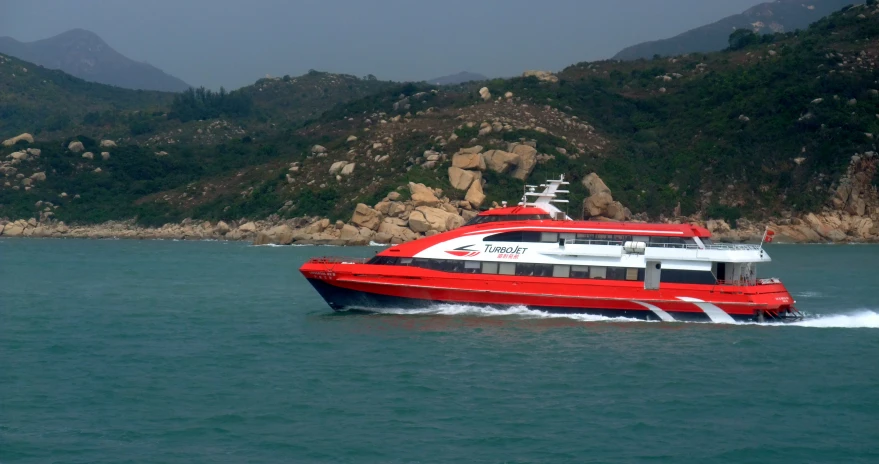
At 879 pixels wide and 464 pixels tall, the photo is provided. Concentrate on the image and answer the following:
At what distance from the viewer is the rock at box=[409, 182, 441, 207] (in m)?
69.5

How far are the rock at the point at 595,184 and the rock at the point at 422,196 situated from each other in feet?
42.4

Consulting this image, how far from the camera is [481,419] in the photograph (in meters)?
18.3

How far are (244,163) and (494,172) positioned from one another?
110 feet

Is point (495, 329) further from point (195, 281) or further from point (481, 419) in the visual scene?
point (195, 281)

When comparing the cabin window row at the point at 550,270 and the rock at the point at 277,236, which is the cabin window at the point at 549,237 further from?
the rock at the point at 277,236

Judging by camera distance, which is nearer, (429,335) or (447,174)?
(429,335)

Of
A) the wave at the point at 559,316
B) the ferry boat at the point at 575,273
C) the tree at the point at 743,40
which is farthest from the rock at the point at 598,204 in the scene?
the tree at the point at 743,40

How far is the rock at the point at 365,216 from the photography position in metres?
69.8

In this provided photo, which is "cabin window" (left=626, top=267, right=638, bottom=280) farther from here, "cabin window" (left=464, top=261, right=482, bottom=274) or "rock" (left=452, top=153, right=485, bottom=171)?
"rock" (left=452, top=153, right=485, bottom=171)

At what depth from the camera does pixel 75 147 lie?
101375mm

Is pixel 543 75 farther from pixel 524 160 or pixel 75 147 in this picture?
pixel 75 147

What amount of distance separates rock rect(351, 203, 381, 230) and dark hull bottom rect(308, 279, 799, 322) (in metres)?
39.2

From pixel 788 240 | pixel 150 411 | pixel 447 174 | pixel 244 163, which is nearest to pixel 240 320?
pixel 150 411

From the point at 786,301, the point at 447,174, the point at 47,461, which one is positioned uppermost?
the point at 447,174
